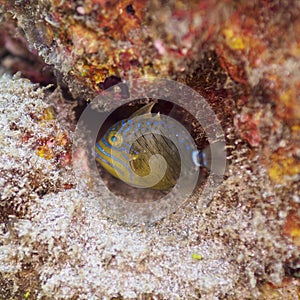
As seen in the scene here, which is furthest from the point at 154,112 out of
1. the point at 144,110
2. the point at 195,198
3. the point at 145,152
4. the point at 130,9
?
the point at 130,9

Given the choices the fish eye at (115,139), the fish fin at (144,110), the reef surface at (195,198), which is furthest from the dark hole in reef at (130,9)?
the fish eye at (115,139)

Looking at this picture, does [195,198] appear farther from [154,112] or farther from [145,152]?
[154,112]

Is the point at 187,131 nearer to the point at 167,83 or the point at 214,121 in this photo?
the point at 214,121

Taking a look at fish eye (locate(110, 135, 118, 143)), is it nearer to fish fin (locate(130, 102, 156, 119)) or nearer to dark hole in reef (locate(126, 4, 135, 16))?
fish fin (locate(130, 102, 156, 119))

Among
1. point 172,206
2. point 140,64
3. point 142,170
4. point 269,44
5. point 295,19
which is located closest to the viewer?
point 295,19

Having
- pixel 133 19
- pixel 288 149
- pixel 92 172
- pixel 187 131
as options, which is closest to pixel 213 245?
pixel 288 149

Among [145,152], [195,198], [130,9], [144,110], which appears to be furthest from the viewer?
[145,152]

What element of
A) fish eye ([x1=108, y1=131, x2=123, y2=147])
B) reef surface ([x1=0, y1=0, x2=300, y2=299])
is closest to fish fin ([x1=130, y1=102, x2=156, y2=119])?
fish eye ([x1=108, y1=131, x2=123, y2=147])

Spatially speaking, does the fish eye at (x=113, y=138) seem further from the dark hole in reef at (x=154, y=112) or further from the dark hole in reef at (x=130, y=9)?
the dark hole in reef at (x=130, y=9)
